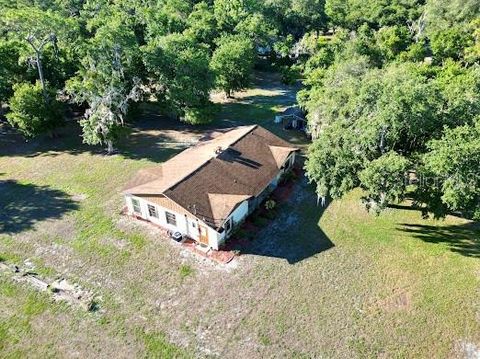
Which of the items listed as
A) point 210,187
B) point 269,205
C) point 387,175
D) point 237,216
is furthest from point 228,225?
point 387,175

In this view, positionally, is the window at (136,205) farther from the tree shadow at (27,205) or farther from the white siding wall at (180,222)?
the tree shadow at (27,205)

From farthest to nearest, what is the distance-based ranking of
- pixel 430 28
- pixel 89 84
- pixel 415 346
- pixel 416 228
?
pixel 430 28 < pixel 89 84 < pixel 416 228 < pixel 415 346

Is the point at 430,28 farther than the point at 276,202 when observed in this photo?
Yes

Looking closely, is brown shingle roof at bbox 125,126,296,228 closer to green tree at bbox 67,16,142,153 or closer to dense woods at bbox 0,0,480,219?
dense woods at bbox 0,0,480,219

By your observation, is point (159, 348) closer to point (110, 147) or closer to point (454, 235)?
point (454, 235)

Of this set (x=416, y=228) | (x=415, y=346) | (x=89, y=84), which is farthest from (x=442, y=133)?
(x=89, y=84)

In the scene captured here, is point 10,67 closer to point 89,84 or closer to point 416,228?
point 89,84
